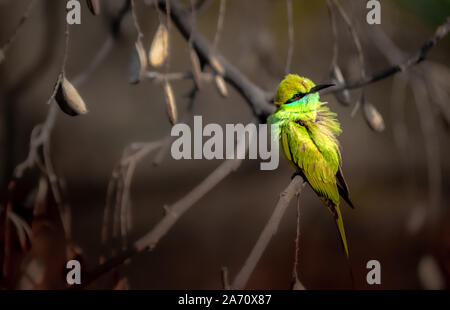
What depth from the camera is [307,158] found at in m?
0.57

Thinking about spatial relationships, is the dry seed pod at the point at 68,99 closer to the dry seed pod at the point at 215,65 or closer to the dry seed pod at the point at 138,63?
the dry seed pod at the point at 138,63

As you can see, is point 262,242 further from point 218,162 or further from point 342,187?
point 218,162

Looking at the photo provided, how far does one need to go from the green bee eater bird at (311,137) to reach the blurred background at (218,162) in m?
0.48

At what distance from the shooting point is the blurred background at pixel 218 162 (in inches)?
41.8

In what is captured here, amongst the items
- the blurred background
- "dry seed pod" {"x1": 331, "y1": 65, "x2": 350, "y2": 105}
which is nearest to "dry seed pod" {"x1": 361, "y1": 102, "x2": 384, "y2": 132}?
"dry seed pod" {"x1": 331, "y1": 65, "x2": 350, "y2": 105}

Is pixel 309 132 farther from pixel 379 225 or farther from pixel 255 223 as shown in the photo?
pixel 379 225

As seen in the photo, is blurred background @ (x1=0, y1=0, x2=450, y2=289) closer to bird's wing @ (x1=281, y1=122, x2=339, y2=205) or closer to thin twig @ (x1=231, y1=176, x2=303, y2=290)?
bird's wing @ (x1=281, y1=122, x2=339, y2=205)

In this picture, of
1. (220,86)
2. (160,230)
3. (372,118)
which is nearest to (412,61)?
(372,118)

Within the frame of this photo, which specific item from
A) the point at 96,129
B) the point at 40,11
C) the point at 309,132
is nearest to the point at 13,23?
the point at 40,11

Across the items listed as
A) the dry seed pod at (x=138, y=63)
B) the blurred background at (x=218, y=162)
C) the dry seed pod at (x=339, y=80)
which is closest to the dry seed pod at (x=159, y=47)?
the dry seed pod at (x=138, y=63)

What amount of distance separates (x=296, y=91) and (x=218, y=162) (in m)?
0.84

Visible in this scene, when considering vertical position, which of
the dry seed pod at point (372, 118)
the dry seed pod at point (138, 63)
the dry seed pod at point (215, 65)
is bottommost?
the dry seed pod at point (372, 118)

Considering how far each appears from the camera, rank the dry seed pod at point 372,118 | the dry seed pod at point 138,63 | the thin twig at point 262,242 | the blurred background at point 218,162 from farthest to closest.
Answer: the blurred background at point 218,162, the dry seed pod at point 372,118, the dry seed pod at point 138,63, the thin twig at point 262,242

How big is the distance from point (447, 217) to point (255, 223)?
0.58 metres
